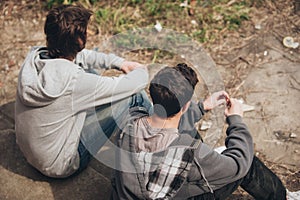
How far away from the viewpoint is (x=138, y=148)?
229 centimetres

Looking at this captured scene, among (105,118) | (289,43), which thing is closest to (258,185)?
(105,118)

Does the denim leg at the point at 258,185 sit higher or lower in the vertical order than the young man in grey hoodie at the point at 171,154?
lower

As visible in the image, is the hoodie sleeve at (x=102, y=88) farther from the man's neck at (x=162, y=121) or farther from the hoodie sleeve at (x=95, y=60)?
the man's neck at (x=162, y=121)

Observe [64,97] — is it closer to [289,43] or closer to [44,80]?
[44,80]

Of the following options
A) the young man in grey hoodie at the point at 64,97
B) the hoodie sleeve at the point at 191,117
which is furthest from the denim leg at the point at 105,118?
the hoodie sleeve at the point at 191,117

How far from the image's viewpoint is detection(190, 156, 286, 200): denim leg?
2.62 metres

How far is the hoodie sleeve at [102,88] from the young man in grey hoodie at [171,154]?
0.26m

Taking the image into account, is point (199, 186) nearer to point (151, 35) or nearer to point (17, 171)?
point (17, 171)

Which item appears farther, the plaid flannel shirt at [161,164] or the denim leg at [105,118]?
the denim leg at [105,118]

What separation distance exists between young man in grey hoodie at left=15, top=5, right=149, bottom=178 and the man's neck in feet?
1.48

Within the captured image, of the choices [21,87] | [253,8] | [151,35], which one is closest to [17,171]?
[21,87]

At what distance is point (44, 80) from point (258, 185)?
1.32m

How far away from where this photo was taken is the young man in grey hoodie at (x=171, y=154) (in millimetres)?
2238

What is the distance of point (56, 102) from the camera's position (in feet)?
8.39
